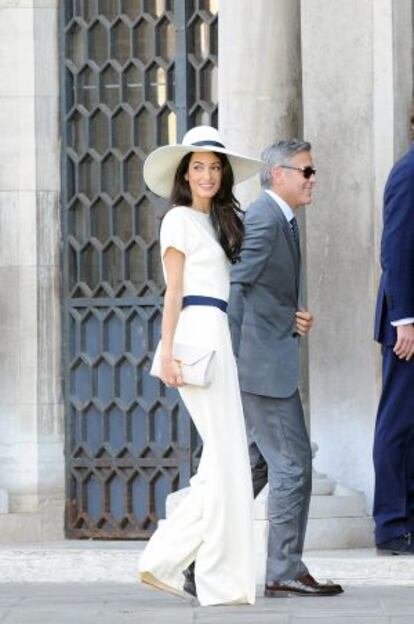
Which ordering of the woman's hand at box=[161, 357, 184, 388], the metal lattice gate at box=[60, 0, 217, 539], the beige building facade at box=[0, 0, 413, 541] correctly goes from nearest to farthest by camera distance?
the woman's hand at box=[161, 357, 184, 388]
the beige building facade at box=[0, 0, 413, 541]
the metal lattice gate at box=[60, 0, 217, 539]

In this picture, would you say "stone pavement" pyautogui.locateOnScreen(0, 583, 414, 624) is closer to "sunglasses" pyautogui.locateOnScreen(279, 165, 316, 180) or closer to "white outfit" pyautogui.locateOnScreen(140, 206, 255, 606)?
"white outfit" pyautogui.locateOnScreen(140, 206, 255, 606)

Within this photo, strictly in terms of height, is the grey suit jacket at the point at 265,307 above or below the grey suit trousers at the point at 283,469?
above

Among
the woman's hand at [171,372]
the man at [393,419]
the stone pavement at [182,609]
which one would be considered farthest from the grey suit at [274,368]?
the man at [393,419]

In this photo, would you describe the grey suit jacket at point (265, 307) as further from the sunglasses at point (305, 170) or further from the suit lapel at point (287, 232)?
the sunglasses at point (305, 170)

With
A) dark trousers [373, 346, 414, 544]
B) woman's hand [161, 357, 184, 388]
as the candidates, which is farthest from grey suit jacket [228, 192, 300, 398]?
dark trousers [373, 346, 414, 544]

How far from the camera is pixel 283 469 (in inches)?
394

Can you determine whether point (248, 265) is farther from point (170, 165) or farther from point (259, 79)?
point (259, 79)

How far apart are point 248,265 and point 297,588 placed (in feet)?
4.46

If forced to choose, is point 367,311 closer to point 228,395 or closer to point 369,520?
point 369,520

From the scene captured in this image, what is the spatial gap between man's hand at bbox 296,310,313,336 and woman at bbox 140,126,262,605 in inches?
15.8

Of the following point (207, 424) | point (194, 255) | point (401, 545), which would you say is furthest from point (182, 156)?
point (401, 545)

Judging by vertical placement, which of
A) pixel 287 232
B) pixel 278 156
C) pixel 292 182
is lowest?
pixel 287 232

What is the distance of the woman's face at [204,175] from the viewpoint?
9883 millimetres

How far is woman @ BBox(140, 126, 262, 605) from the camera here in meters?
9.68
